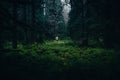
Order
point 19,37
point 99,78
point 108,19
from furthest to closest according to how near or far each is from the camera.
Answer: point 108,19, point 19,37, point 99,78

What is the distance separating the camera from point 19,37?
1052cm

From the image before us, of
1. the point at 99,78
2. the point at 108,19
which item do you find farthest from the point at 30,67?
the point at 108,19

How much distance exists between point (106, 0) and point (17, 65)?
6027 millimetres

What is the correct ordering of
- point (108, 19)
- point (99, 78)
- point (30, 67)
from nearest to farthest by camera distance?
point (99, 78) < point (30, 67) < point (108, 19)

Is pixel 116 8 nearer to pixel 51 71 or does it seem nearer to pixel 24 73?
pixel 51 71

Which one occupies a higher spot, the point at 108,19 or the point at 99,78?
the point at 108,19

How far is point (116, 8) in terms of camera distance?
34.7 feet

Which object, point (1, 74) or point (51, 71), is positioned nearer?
point (1, 74)

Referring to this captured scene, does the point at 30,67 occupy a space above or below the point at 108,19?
below

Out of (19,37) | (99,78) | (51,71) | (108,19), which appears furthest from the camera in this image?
(108,19)

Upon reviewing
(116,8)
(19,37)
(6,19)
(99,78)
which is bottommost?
(99,78)

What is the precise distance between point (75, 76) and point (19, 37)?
4.01 meters

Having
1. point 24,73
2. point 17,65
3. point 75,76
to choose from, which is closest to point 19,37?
point 17,65

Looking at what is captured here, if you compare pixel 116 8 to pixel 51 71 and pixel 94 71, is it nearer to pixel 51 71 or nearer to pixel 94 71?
pixel 94 71
